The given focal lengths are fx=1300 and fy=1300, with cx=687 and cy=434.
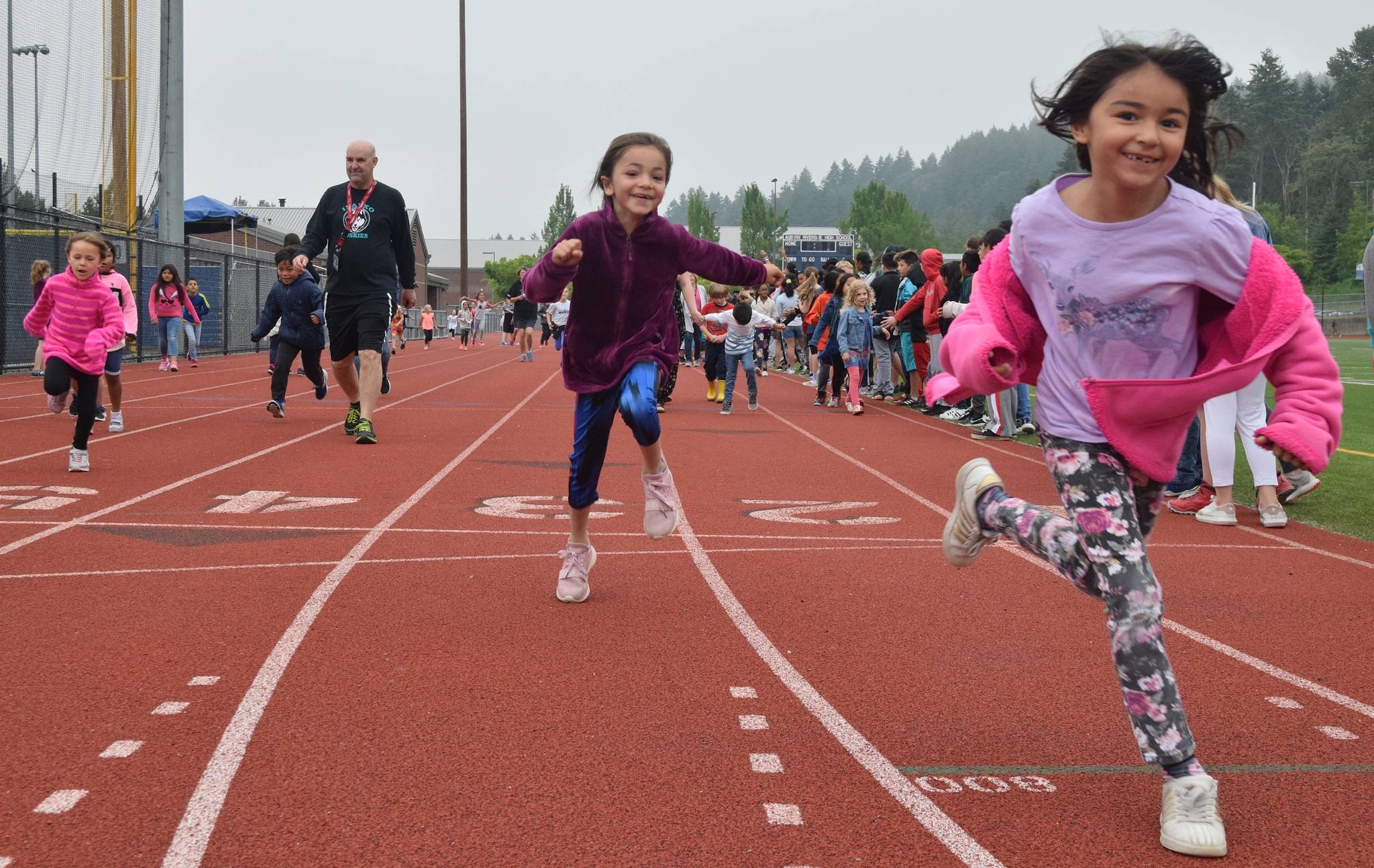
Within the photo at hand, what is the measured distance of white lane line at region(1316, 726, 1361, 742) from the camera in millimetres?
3904

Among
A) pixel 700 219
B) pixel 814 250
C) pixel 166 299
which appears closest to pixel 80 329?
pixel 166 299

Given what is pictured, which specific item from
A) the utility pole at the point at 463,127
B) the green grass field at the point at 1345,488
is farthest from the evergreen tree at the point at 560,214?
the green grass field at the point at 1345,488

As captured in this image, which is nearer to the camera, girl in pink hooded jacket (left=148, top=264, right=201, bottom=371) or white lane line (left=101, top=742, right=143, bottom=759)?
white lane line (left=101, top=742, right=143, bottom=759)

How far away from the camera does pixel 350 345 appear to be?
11641 millimetres

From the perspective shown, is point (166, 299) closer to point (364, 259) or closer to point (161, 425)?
point (161, 425)

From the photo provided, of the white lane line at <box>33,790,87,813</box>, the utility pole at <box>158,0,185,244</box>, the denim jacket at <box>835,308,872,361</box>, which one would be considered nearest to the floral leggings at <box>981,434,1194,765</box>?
the white lane line at <box>33,790,87,813</box>

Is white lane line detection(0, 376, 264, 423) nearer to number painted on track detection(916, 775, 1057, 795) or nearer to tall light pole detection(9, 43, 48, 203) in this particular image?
tall light pole detection(9, 43, 48, 203)

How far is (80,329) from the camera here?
9.16 meters

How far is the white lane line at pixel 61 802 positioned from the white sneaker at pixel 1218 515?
6.79 metres

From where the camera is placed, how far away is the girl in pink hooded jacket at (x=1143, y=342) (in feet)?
10.2

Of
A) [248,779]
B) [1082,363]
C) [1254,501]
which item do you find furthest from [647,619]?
[1254,501]

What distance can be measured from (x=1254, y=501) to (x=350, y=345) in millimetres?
7546

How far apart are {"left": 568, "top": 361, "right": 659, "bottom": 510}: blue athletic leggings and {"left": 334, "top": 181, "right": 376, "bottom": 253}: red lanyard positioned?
21.1 ft

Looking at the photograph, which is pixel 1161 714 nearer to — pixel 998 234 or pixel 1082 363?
pixel 1082 363
